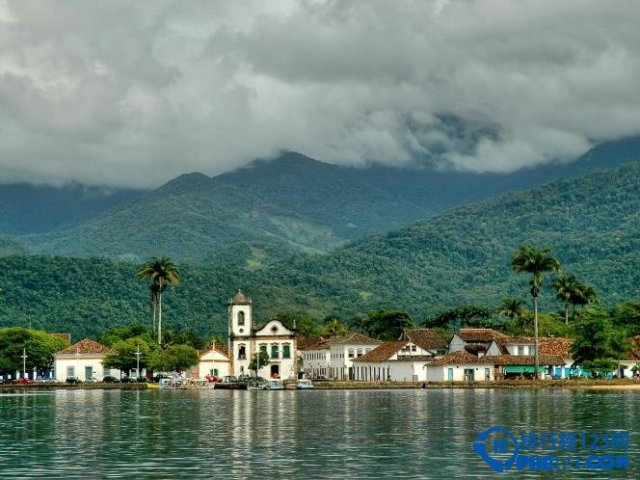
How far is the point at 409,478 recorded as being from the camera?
4866 centimetres

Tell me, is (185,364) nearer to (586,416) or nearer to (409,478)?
(586,416)

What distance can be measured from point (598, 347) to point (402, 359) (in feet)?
133

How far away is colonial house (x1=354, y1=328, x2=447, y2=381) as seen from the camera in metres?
186

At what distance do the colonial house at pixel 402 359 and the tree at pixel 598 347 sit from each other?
32.7 m

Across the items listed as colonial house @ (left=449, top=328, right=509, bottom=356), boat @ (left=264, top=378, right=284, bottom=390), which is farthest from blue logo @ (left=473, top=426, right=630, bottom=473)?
colonial house @ (left=449, top=328, right=509, bottom=356)

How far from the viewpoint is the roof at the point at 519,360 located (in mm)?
172250

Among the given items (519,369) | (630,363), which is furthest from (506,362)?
(630,363)

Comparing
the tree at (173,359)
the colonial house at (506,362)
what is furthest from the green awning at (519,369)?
the tree at (173,359)

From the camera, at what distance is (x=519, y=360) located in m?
175

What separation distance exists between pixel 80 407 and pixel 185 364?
267 ft

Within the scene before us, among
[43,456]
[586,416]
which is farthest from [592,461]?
[586,416]

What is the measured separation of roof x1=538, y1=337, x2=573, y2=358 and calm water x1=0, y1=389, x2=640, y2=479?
5810 cm

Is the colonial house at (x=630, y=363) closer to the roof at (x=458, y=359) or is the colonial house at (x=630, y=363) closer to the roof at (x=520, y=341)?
the roof at (x=520, y=341)

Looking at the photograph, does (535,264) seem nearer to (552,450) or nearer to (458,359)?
(458,359)
